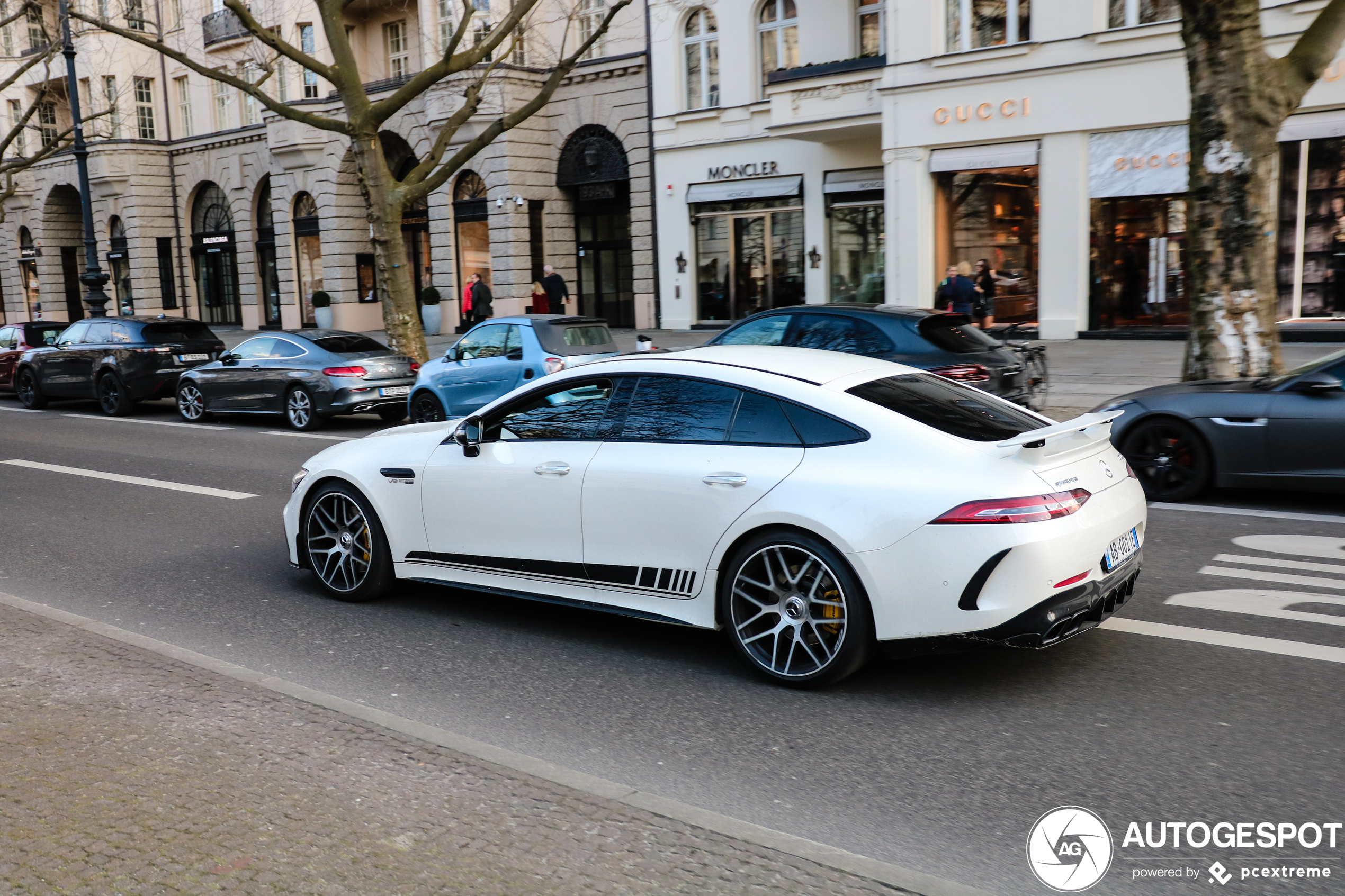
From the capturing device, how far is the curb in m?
3.29

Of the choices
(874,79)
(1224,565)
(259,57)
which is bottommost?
(1224,565)

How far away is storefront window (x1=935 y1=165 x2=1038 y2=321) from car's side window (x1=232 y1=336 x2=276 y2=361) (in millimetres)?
12853

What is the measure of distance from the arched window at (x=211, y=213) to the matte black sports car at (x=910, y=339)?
110 ft

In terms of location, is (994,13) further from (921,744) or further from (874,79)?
(921,744)

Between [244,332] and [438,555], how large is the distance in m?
34.7

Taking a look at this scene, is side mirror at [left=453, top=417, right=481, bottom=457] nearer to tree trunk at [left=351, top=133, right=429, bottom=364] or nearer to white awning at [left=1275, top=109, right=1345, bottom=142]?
tree trunk at [left=351, top=133, right=429, bottom=364]

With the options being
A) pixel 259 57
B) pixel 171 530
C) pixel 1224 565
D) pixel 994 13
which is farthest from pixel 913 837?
pixel 259 57

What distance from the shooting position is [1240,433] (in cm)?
846

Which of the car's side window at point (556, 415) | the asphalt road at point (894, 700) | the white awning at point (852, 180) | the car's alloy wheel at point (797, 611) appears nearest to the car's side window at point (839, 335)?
the asphalt road at point (894, 700)

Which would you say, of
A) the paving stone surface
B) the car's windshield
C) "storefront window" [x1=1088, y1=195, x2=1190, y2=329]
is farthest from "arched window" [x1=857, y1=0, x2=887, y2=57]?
the paving stone surface

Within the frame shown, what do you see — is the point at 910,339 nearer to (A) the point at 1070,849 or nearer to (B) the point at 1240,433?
(B) the point at 1240,433

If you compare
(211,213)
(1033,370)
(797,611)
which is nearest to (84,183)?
(211,213)

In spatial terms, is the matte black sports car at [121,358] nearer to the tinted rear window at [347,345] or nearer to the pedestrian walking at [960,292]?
the tinted rear window at [347,345]

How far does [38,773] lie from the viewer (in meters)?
3.96
